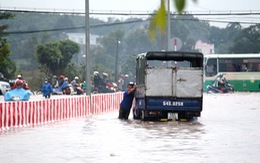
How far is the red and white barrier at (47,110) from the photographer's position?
25359mm

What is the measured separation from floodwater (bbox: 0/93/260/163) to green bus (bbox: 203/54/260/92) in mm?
46605

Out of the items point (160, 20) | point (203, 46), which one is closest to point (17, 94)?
point (160, 20)

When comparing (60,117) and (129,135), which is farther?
(60,117)

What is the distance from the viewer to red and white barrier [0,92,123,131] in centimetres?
2536

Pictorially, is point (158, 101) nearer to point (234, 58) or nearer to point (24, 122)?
point (24, 122)

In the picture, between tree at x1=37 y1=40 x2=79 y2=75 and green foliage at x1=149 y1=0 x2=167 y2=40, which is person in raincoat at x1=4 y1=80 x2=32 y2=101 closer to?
green foliage at x1=149 y1=0 x2=167 y2=40

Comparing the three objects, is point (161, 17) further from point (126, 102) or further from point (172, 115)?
point (126, 102)

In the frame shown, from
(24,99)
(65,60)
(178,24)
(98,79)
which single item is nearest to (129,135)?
(24,99)

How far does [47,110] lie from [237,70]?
46610mm

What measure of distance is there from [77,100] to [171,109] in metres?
6.15

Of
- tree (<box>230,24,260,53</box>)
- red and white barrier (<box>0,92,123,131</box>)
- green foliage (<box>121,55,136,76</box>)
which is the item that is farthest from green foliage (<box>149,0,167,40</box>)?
tree (<box>230,24,260,53</box>)

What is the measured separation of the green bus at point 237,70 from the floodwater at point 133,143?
46.6 metres

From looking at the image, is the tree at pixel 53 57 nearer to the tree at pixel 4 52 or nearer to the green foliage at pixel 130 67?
the tree at pixel 4 52

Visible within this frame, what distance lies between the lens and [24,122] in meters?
26.7
